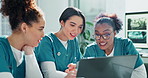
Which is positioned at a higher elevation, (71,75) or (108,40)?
(108,40)

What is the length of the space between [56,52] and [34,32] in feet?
0.96

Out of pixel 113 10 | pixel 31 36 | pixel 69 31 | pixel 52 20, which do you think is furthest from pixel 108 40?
pixel 52 20

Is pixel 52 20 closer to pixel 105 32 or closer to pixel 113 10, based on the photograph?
pixel 113 10

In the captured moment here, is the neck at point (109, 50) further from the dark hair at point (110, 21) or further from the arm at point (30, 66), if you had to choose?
the arm at point (30, 66)

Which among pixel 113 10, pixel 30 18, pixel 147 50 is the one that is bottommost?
pixel 147 50

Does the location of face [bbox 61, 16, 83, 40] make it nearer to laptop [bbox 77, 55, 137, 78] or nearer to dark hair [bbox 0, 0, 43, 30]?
dark hair [bbox 0, 0, 43, 30]

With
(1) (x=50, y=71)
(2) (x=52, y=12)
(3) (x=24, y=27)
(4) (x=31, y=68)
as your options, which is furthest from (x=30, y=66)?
(2) (x=52, y=12)

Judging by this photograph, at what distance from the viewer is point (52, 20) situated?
9.63ft

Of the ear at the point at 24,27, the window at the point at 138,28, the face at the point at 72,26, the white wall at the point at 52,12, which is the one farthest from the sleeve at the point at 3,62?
the white wall at the point at 52,12

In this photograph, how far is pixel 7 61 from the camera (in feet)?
3.19

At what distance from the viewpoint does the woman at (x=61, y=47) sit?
117cm

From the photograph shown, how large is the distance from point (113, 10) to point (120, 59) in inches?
62.2

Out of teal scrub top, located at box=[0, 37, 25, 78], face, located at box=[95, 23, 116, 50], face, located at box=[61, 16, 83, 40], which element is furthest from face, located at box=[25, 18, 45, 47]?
face, located at box=[95, 23, 116, 50]

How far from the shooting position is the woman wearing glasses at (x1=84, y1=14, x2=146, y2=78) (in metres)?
1.25
